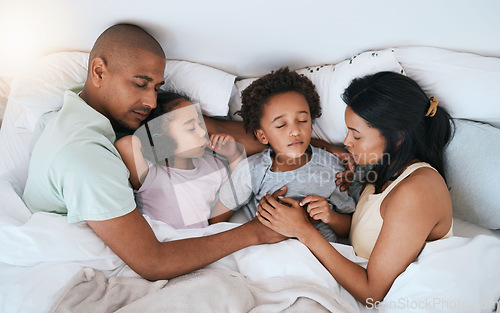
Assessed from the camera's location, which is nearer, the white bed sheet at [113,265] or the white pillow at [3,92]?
the white bed sheet at [113,265]

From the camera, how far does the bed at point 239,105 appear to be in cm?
104

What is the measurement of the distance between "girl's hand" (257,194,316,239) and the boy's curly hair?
398 millimetres

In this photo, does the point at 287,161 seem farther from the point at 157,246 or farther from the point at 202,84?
the point at 157,246

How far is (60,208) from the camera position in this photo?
3.97ft

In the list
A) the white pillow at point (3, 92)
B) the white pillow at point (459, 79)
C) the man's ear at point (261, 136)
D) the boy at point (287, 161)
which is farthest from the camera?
the white pillow at point (3, 92)

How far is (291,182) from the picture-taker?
1474 mm

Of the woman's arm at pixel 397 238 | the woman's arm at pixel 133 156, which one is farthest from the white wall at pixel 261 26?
the woman's arm at pixel 397 238

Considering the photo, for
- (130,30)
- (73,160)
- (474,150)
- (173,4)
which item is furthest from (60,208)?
(474,150)

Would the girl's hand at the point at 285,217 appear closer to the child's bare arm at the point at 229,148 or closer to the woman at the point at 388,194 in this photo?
the woman at the point at 388,194

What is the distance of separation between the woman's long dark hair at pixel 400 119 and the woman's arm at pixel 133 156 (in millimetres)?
859

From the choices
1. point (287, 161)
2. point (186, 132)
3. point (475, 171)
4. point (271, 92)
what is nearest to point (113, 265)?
point (186, 132)

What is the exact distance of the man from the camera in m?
1.06

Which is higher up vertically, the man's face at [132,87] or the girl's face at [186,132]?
the man's face at [132,87]

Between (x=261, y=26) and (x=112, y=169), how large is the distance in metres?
0.94
